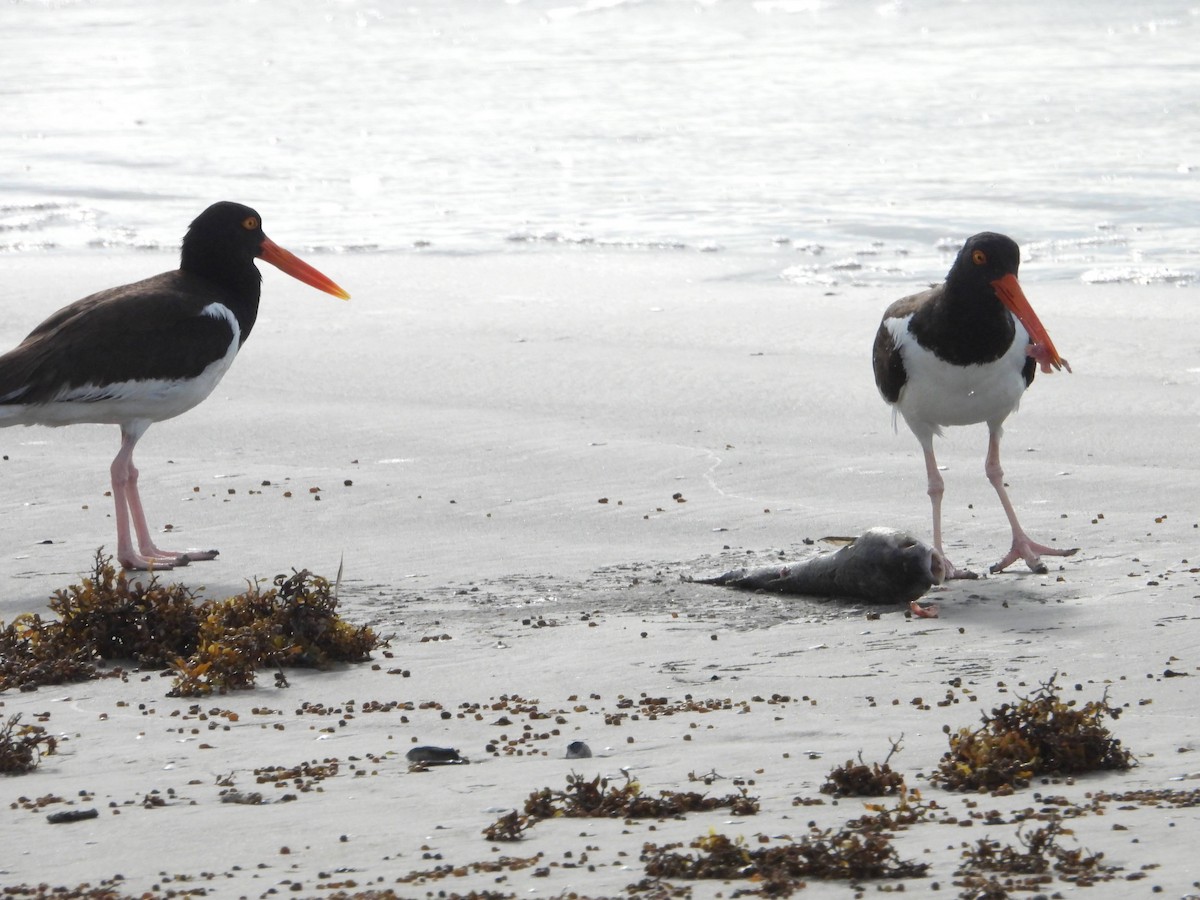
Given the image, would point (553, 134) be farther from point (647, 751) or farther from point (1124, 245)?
point (647, 751)

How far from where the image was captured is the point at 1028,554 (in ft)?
22.6

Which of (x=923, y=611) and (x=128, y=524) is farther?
(x=128, y=524)

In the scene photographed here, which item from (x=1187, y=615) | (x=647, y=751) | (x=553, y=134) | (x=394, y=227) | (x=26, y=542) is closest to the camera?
(x=647, y=751)

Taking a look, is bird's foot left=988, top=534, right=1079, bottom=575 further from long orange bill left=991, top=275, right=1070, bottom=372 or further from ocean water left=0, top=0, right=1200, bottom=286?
ocean water left=0, top=0, right=1200, bottom=286

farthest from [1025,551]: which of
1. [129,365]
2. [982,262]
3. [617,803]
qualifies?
[129,365]

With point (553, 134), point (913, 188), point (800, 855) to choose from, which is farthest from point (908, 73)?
point (800, 855)

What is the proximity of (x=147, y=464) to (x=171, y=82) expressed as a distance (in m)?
19.2

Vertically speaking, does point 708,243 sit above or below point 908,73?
below

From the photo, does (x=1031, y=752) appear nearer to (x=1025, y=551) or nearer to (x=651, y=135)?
(x=1025, y=551)

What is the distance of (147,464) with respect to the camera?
884cm

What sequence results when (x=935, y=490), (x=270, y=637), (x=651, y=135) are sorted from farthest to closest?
(x=651, y=135)
(x=935, y=490)
(x=270, y=637)

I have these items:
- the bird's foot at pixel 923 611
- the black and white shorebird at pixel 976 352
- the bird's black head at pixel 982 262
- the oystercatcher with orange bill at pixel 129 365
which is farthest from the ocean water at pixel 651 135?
the bird's foot at pixel 923 611

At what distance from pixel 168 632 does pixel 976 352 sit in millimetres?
3476

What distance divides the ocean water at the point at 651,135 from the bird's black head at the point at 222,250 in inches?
232
